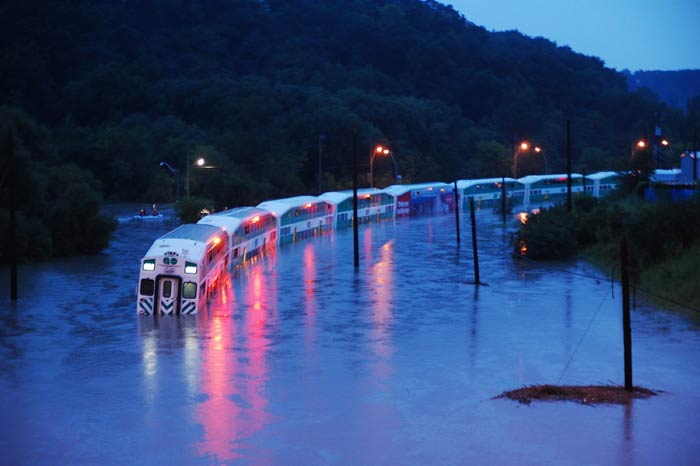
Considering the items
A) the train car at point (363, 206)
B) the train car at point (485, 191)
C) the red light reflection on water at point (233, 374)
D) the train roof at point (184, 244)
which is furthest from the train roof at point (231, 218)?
the train car at point (485, 191)

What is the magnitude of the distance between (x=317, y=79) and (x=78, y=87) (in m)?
34.0

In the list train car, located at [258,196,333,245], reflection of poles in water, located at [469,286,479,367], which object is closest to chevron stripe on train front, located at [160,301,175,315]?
reflection of poles in water, located at [469,286,479,367]

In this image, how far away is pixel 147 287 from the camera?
99.9 ft

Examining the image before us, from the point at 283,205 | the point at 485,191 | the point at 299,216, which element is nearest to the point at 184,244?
the point at 283,205

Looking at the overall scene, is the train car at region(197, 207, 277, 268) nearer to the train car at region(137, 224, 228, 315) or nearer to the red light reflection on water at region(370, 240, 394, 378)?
the red light reflection on water at region(370, 240, 394, 378)

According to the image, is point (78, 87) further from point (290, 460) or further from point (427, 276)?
point (290, 460)

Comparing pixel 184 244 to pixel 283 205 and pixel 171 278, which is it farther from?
pixel 283 205

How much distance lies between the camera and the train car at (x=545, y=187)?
8981 centimetres

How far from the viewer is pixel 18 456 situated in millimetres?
16438

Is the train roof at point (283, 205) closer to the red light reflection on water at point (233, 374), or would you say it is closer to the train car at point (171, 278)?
the red light reflection on water at point (233, 374)

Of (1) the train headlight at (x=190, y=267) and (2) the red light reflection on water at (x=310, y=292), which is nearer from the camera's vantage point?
(2) the red light reflection on water at (x=310, y=292)

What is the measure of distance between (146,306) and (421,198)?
53.6 metres

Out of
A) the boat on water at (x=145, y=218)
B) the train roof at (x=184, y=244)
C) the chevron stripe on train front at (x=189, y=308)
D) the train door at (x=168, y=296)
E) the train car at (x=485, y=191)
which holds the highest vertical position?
the train car at (x=485, y=191)

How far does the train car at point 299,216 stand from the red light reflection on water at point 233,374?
2022 centimetres
